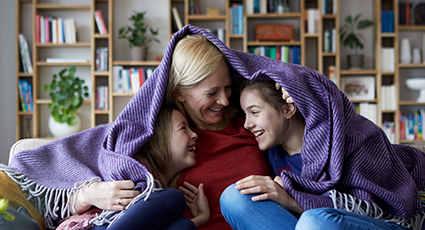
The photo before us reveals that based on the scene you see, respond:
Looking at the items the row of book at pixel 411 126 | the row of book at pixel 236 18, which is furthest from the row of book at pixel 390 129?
the row of book at pixel 236 18

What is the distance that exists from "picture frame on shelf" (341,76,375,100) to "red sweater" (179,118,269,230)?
115 inches

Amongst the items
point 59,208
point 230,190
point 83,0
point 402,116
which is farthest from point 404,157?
point 83,0

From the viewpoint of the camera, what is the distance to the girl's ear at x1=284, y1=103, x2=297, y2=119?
4.24 feet

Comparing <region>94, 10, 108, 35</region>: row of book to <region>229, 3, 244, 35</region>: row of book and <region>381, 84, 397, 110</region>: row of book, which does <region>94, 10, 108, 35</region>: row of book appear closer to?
<region>229, 3, 244, 35</region>: row of book

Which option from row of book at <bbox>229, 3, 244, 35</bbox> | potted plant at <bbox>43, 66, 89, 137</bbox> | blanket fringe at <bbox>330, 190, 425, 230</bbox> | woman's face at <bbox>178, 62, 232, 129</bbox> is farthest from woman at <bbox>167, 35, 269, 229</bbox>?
row of book at <bbox>229, 3, 244, 35</bbox>

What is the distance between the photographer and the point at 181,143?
135cm

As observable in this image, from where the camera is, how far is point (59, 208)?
124cm

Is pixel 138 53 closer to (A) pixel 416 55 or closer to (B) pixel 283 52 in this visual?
(B) pixel 283 52

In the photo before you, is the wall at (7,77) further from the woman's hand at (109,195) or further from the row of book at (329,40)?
the row of book at (329,40)

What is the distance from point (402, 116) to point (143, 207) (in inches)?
149

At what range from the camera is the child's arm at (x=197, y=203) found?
1.25m

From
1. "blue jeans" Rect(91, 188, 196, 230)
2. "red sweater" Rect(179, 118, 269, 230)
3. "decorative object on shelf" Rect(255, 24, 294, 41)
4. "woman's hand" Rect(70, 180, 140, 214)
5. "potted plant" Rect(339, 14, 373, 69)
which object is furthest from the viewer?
"decorative object on shelf" Rect(255, 24, 294, 41)

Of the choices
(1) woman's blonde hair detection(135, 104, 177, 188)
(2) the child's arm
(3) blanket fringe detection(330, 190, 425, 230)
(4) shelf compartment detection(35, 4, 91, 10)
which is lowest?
(2) the child's arm

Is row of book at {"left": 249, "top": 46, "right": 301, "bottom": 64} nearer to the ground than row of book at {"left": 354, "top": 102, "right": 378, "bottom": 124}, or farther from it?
farther from it
